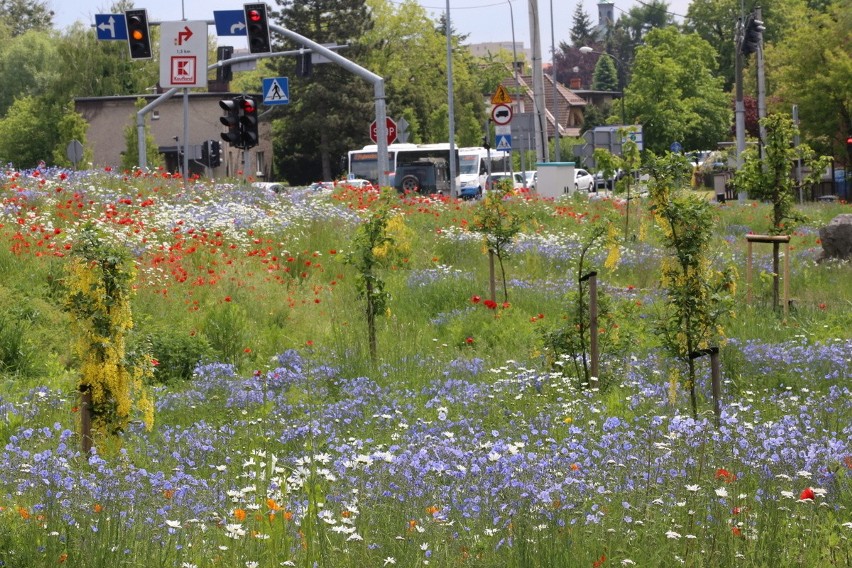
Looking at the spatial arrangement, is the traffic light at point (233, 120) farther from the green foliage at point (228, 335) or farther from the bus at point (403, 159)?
the bus at point (403, 159)

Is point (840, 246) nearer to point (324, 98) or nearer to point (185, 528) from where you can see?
point (185, 528)

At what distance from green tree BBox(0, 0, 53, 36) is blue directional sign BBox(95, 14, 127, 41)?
8865cm

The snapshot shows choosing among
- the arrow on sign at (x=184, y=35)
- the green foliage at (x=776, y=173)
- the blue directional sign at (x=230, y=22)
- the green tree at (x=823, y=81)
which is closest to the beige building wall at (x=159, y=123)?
the green tree at (x=823, y=81)

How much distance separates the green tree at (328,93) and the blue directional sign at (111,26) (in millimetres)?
40878

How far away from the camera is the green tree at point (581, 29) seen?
588 feet

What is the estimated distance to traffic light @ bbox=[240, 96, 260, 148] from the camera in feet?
80.6

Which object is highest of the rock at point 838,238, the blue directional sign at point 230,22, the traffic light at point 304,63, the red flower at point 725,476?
the blue directional sign at point 230,22

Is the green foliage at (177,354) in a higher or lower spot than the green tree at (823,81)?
lower

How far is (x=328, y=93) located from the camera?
7006 cm

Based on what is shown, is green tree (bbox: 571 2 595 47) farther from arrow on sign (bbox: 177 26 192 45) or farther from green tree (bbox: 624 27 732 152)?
arrow on sign (bbox: 177 26 192 45)

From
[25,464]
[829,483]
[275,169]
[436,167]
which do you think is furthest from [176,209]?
[275,169]

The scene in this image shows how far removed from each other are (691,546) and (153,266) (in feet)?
36.2

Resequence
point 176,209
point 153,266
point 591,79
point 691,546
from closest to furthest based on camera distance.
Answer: point 691,546
point 153,266
point 176,209
point 591,79

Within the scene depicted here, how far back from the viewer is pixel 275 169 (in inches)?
3073
